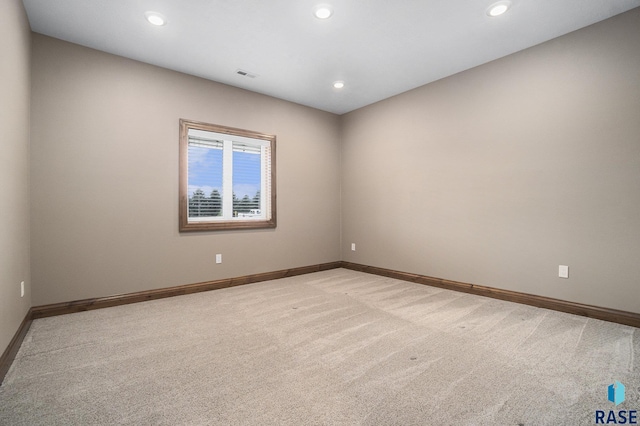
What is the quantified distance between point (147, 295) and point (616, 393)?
4009mm

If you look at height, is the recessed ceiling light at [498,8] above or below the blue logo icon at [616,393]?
above

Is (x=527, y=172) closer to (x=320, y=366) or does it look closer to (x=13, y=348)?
(x=320, y=366)

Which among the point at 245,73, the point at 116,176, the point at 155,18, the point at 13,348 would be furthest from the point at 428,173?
the point at 13,348

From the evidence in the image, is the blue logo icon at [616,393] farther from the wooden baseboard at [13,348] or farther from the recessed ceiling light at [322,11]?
the wooden baseboard at [13,348]

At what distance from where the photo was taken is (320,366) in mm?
1955

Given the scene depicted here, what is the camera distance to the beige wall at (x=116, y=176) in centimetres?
294

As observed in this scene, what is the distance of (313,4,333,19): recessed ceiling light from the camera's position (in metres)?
2.55

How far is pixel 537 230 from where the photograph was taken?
317 centimetres

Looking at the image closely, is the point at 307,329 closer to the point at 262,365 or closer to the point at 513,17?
the point at 262,365

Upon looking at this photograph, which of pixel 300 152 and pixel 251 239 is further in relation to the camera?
pixel 300 152

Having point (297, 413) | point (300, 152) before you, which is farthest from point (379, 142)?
point (297, 413)

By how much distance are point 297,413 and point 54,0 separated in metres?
3.57

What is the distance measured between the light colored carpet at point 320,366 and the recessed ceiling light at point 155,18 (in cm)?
276

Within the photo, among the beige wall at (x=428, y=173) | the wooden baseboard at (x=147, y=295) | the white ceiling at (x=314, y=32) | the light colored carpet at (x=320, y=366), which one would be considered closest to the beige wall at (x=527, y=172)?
the beige wall at (x=428, y=173)
